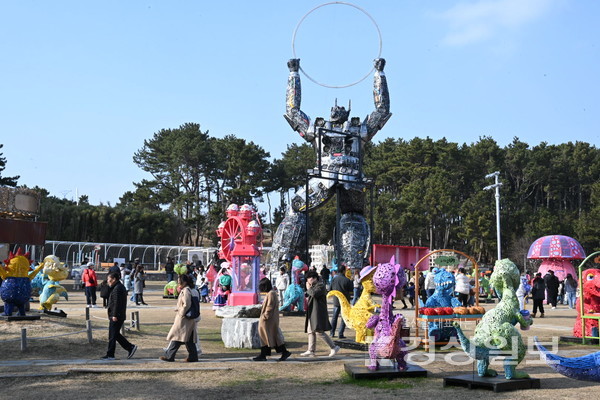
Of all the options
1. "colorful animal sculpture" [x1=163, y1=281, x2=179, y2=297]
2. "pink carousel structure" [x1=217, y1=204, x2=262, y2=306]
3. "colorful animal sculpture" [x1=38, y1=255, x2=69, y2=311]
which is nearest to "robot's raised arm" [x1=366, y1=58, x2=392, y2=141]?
"pink carousel structure" [x1=217, y1=204, x2=262, y2=306]

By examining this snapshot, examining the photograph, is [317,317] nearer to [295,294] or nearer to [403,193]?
[295,294]

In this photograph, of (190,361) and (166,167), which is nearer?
(190,361)

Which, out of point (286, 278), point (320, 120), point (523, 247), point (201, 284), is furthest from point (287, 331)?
point (523, 247)

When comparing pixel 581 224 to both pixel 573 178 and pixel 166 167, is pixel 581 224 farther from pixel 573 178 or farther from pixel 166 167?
pixel 166 167

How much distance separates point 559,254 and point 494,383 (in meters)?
22.9

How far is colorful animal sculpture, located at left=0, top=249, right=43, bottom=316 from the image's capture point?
44.0 feet

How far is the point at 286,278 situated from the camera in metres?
18.6

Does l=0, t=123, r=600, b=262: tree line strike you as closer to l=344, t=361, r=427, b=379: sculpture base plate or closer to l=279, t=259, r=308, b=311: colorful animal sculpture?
l=279, t=259, r=308, b=311: colorful animal sculpture

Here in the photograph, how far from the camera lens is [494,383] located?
7.57 meters

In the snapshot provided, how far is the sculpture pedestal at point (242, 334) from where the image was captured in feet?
38.3

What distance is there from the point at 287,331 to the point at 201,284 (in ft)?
32.0

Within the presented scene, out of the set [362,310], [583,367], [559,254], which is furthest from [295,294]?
[559,254]

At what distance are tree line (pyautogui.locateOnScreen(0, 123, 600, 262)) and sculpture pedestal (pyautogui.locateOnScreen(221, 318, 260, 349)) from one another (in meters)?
38.7

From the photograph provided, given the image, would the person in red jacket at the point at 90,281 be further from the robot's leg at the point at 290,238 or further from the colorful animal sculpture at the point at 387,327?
the colorful animal sculpture at the point at 387,327
